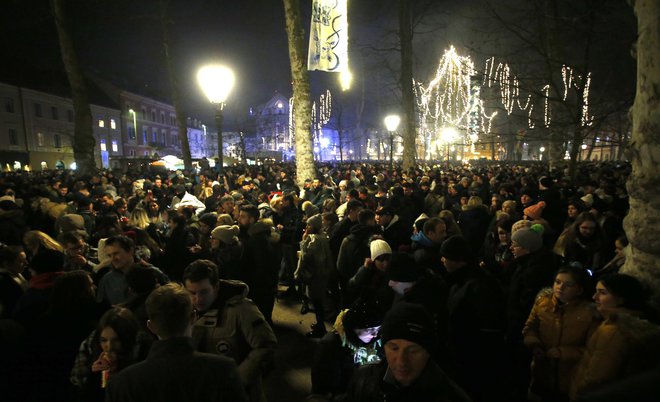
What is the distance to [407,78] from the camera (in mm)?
19359

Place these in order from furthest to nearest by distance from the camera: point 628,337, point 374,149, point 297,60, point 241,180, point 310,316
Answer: point 374,149 < point 241,180 < point 297,60 < point 310,316 < point 628,337

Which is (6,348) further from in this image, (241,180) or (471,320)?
(241,180)

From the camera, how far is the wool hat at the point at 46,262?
347 centimetres

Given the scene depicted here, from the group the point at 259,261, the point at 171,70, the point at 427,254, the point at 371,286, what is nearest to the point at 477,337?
the point at 371,286

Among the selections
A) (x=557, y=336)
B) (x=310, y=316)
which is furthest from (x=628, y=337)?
(x=310, y=316)

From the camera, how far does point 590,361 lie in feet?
8.42

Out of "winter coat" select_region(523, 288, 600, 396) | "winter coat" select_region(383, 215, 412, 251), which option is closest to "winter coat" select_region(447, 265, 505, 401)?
"winter coat" select_region(523, 288, 600, 396)

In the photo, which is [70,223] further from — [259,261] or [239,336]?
[239,336]

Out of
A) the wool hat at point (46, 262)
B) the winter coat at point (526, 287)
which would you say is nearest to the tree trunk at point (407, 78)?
the winter coat at point (526, 287)

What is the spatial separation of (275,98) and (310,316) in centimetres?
8390

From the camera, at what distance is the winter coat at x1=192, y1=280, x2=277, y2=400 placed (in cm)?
266

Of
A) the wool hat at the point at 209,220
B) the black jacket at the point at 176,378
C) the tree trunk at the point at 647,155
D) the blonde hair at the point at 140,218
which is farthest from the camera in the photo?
the blonde hair at the point at 140,218

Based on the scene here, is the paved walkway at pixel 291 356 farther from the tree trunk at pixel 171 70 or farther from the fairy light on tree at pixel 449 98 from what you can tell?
the tree trunk at pixel 171 70

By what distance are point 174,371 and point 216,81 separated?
34.0 ft
